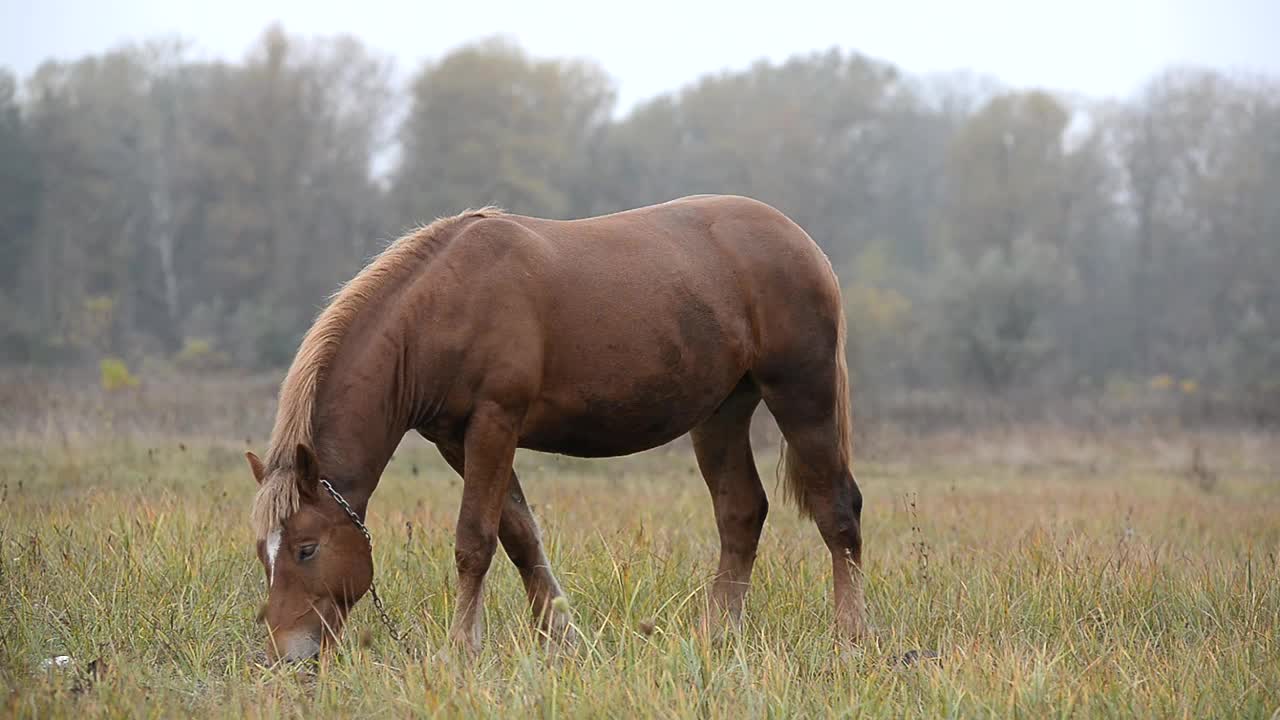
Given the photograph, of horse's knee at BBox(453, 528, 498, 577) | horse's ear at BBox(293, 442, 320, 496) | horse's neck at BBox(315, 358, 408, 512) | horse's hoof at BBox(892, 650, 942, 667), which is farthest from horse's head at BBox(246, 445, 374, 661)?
horse's hoof at BBox(892, 650, 942, 667)

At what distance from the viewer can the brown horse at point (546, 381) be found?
14.6ft

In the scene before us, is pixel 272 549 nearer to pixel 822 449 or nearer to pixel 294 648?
pixel 294 648

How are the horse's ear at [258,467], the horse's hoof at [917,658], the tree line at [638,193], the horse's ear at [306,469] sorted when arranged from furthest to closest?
the tree line at [638,193] < the horse's ear at [258,467] < the horse's ear at [306,469] < the horse's hoof at [917,658]

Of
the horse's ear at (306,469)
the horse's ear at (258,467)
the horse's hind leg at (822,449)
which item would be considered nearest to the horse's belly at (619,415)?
the horse's hind leg at (822,449)

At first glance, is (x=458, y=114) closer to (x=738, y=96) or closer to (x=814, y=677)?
(x=738, y=96)

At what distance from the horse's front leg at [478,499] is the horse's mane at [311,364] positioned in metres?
0.66

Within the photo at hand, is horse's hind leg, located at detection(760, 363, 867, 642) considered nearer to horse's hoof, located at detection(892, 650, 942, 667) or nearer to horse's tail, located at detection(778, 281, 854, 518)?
horse's tail, located at detection(778, 281, 854, 518)

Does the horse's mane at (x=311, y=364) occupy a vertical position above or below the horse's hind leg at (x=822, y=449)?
above

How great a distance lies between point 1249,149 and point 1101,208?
577 cm

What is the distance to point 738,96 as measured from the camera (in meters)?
45.2

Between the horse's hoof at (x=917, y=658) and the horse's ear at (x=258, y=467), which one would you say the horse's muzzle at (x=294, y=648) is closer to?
the horse's ear at (x=258, y=467)

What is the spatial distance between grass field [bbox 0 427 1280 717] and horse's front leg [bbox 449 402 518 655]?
19 cm

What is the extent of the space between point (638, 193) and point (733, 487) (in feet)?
127

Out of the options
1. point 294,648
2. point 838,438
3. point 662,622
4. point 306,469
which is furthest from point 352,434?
point 838,438
